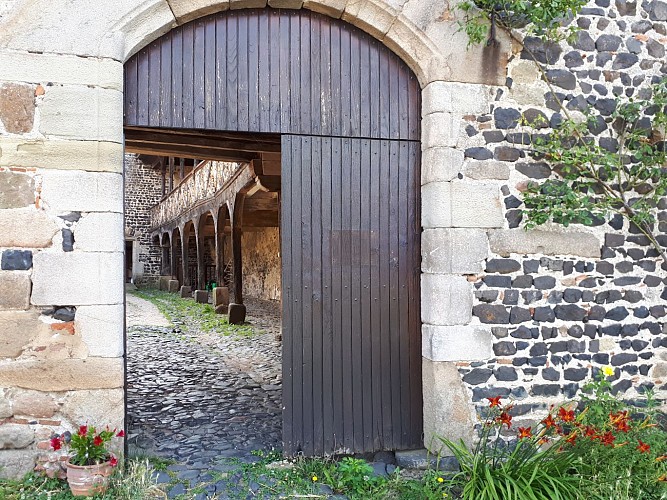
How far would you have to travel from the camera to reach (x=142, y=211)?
Result: 72.7 feet

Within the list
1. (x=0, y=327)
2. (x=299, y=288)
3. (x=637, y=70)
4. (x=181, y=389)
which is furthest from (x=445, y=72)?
(x=181, y=389)

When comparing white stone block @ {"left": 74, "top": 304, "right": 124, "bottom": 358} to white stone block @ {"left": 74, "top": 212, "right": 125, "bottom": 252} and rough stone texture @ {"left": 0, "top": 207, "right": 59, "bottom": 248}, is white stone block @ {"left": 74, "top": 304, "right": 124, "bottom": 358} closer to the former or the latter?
white stone block @ {"left": 74, "top": 212, "right": 125, "bottom": 252}

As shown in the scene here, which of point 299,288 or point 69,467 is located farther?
point 299,288

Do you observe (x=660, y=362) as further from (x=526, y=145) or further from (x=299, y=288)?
(x=299, y=288)

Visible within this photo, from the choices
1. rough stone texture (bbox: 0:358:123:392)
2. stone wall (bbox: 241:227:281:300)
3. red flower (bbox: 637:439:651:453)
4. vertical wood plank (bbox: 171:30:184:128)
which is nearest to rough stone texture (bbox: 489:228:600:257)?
red flower (bbox: 637:439:651:453)

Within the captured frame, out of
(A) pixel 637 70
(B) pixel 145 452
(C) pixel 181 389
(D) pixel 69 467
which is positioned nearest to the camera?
(D) pixel 69 467

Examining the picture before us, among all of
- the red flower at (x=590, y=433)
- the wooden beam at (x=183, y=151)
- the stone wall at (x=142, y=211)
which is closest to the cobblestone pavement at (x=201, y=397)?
the red flower at (x=590, y=433)

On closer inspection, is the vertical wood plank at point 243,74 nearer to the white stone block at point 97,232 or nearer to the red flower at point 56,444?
the white stone block at point 97,232

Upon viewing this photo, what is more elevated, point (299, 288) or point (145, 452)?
point (299, 288)

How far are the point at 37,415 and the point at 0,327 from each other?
22.3 inches

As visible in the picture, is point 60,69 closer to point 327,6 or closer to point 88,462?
point 327,6

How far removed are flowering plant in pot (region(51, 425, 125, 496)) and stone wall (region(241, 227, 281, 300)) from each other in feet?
37.2

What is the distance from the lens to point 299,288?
375 centimetres

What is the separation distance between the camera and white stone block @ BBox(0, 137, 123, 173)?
311 cm
